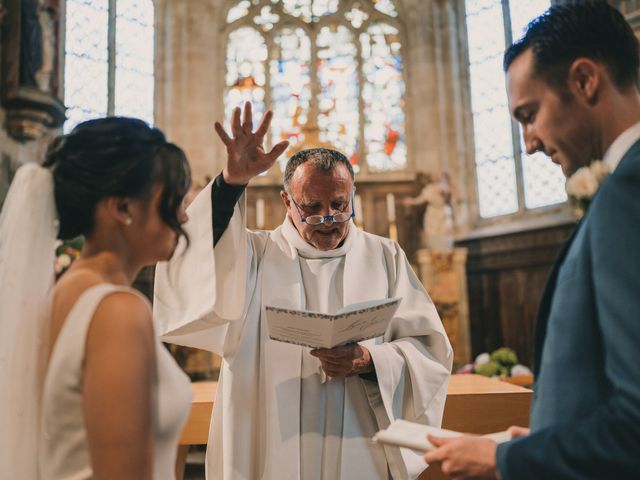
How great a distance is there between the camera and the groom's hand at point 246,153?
2.34m

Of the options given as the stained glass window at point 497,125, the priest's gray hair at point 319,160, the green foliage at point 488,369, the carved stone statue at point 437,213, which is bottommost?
the green foliage at point 488,369

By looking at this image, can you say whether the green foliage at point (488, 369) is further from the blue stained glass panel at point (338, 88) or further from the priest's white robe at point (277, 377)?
the blue stained glass panel at point (338, 88)

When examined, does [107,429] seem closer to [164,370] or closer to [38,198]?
[164,370]

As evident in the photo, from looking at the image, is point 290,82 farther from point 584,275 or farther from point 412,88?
point 584,275

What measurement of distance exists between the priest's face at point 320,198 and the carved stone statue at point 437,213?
6542 millimetres

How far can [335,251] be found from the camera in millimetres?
2824

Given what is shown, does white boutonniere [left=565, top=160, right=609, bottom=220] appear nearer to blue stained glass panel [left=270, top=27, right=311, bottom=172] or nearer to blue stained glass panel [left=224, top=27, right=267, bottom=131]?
blue stained glass panel [left=270, top=27, right=311, bottom=172]

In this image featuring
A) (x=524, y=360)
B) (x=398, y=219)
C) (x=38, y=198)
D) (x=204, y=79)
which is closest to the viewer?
(x=38, y=198)

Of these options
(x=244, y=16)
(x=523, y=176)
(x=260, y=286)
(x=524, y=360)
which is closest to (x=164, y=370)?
(x=260, y=286)

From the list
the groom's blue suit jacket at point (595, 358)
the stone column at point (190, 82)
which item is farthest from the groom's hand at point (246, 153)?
the stone column at point (190, 82)

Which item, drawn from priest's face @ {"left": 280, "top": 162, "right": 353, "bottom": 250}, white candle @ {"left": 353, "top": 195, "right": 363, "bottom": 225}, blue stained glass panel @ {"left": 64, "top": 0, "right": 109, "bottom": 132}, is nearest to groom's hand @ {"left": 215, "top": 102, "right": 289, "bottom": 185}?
priest's face @ {"left": 280, "top": 162, "right": 353, "bottom": 250}

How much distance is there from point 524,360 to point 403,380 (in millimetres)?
7089

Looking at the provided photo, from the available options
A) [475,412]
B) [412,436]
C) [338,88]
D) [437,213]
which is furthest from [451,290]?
[412,436]

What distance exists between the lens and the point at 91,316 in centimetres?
126
